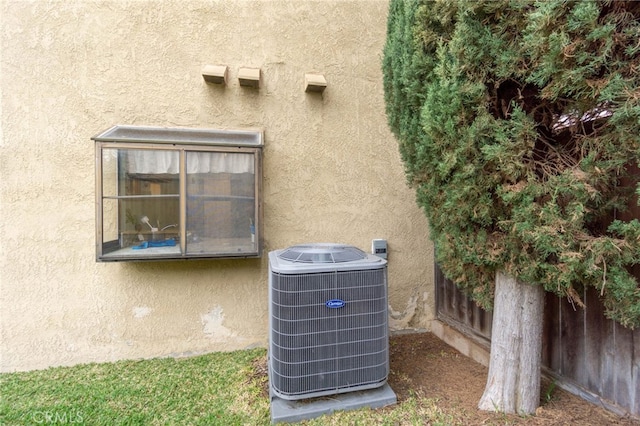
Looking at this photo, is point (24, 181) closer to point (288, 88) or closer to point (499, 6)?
point (288, 88)

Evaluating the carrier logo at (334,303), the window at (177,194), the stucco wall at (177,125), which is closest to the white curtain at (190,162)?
the window at (177,194)

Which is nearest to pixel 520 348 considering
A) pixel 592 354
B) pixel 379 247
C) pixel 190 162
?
pixel 592 354

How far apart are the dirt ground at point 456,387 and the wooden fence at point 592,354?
0.38 ft

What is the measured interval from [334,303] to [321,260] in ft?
1.21

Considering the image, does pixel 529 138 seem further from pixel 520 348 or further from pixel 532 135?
pixel 520 348

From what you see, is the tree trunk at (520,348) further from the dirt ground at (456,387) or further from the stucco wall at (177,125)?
the stucco wall at (177,125)

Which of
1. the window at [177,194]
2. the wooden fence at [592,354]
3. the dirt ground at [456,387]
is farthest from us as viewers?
the window at [177,194]

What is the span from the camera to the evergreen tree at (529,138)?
5.27 ft

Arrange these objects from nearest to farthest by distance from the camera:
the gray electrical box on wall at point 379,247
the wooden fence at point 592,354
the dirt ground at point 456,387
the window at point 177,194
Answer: the wooden fence at point 592,354 → the dirt ground at point 456,387 → the window at point 177,194 → the gray electrical box on wall at point 379,247

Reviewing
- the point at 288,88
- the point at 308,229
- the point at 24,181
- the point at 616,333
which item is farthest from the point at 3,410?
the point at 616,333

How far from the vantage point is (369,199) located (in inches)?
154

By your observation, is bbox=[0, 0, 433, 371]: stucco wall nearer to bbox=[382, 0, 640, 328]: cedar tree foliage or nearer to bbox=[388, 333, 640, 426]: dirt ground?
bbox=[388, 333, 640, 426]: dirt ground

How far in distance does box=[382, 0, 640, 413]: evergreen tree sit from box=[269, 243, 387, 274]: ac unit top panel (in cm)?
70

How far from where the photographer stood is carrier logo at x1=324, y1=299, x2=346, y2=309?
236cm
